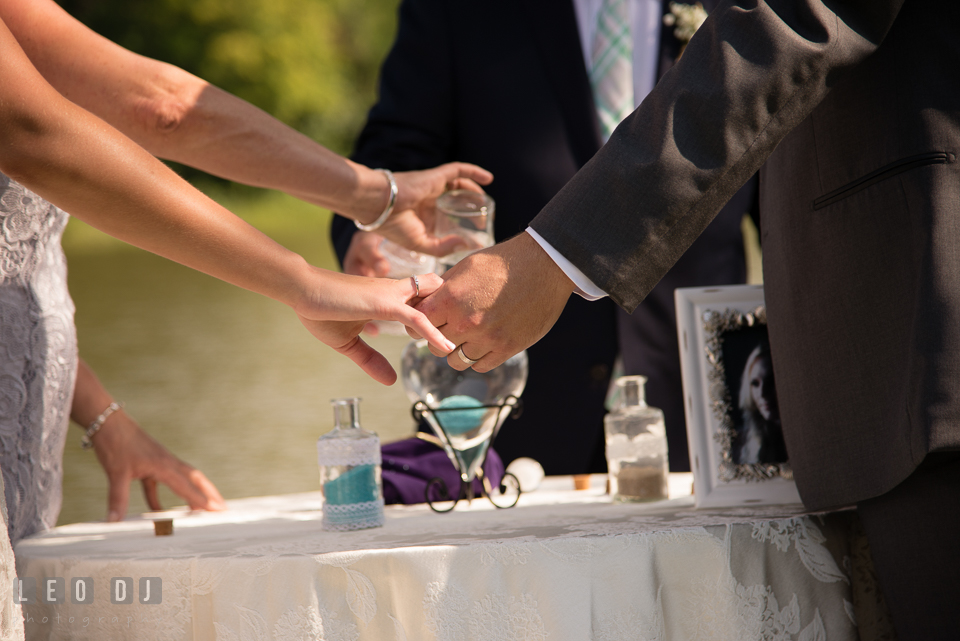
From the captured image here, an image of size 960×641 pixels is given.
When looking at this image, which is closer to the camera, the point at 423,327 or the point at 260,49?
the point at 423,327

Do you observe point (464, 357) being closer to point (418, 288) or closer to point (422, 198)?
point (418, 288)

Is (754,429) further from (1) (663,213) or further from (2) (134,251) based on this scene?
(2) (134,251)

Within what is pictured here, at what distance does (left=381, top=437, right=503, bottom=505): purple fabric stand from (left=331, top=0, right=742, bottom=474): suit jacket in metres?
0.44

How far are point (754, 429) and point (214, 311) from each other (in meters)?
10.8

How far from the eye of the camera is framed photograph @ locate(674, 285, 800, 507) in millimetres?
1177

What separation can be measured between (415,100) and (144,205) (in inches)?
43.3

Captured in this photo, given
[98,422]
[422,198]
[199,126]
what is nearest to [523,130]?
[422,198]

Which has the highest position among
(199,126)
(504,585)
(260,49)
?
(260,49)

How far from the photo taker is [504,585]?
→ 97 centimetres

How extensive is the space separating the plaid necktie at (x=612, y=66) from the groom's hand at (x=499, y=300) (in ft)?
3.07

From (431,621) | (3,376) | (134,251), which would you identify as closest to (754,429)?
(431,621)

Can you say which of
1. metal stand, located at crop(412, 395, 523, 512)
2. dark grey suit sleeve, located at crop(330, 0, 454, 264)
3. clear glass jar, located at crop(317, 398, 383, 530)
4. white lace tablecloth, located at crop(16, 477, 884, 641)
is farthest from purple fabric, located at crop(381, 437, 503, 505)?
dark grey suit sleeve, located at crop(330, 0, 454, 264)

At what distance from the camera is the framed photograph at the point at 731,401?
118 centimetres

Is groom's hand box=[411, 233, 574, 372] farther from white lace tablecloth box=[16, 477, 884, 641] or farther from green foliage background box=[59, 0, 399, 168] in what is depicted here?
green foliage background box=[59, 0, 399, 168]
